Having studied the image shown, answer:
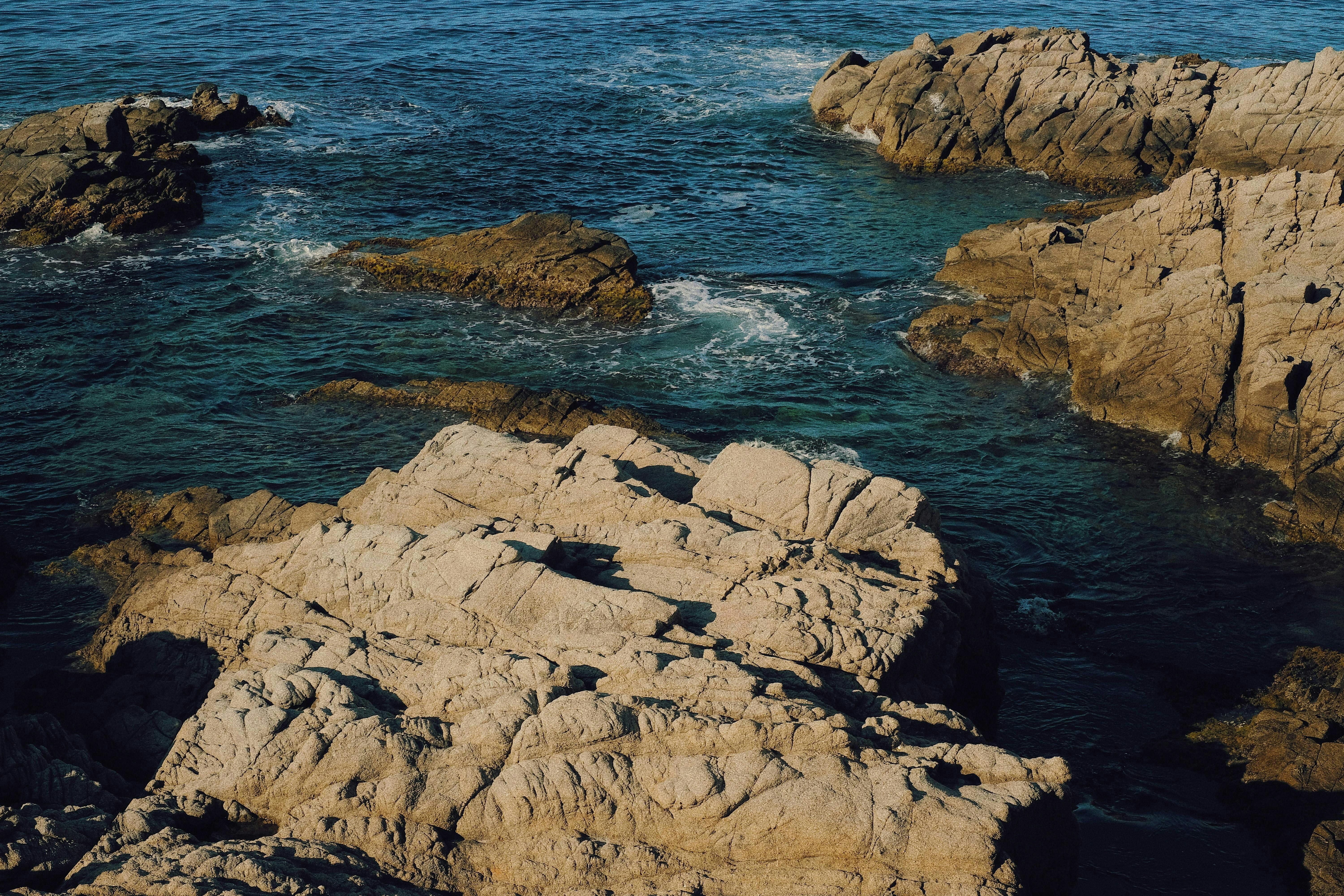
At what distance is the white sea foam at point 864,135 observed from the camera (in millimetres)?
62281

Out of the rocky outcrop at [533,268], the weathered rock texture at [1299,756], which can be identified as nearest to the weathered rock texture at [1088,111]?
the rocky outcrop at [533,268]

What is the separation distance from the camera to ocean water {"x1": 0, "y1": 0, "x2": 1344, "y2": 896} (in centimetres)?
2467

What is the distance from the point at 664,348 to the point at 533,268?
7.18 metres

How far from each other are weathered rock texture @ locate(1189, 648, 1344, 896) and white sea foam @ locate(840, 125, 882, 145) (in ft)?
145

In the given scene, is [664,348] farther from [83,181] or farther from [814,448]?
[83,181]

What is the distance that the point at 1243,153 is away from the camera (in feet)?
174

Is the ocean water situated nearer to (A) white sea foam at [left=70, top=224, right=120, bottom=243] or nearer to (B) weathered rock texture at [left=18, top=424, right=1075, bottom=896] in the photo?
(A) white sea foam at [left=70, top=224, right=120, bottom=243]

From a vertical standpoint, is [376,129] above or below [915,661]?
above

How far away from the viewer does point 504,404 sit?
33.4 metres

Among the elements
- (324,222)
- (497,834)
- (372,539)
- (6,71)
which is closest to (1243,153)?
(324,222)

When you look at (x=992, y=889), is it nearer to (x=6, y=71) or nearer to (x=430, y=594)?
(x=430, y=594)

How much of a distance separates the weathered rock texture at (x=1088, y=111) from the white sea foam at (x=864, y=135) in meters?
0.26

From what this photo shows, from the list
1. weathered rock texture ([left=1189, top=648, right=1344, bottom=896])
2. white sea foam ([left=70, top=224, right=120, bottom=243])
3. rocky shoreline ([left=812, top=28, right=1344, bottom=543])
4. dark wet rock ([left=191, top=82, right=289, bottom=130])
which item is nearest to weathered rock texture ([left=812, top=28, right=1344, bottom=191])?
rocky shoreline ([left=812, top=28, right=1344, bottom=543])

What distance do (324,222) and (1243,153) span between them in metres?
43.6
